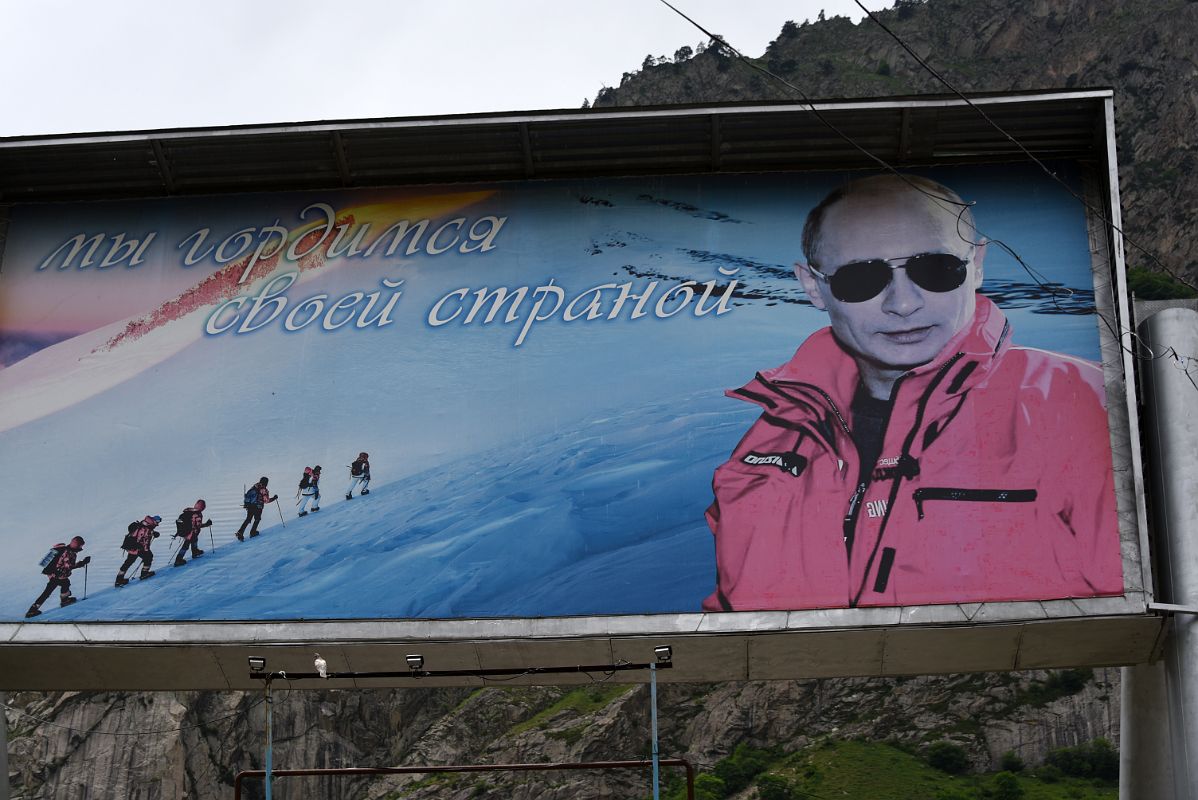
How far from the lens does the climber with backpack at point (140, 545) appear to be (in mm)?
15719

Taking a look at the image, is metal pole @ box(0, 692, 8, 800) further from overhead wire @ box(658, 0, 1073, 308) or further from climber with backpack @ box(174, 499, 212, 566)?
overhead wire @ box(658, 0, 1073, 308)

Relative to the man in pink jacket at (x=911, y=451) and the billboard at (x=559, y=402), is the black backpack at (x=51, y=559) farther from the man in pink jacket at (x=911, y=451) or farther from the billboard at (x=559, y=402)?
the man in pink jacket at (x=911, y=451)

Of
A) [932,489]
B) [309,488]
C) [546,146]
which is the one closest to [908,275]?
[932,489]

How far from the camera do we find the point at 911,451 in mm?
15344

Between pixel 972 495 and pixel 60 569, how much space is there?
11.0m

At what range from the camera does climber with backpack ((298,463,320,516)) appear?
1589 cm

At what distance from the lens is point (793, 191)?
1716cm

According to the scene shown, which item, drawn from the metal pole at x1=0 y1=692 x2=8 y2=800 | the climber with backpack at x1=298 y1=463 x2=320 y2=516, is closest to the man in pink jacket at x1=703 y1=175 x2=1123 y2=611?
the climber with backpack at x1=298 y1=463 x2=320 y2=516

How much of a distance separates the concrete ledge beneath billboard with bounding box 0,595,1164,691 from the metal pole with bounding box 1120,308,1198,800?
0.40m

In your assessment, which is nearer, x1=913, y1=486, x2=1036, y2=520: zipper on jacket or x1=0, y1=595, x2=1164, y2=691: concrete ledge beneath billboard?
x1=0, y1=595, x2=1164, y2=691: concrete ledge beneath billboard

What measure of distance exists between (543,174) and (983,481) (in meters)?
7.04

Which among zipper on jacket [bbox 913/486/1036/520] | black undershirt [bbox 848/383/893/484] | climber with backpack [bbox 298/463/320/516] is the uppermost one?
black undershirt [bbox 848/383/893/484]

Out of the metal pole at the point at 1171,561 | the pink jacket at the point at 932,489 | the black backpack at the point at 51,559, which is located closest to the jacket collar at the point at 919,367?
the pink jacket at the point at 932,489

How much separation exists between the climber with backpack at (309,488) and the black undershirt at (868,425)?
6.58 metres
